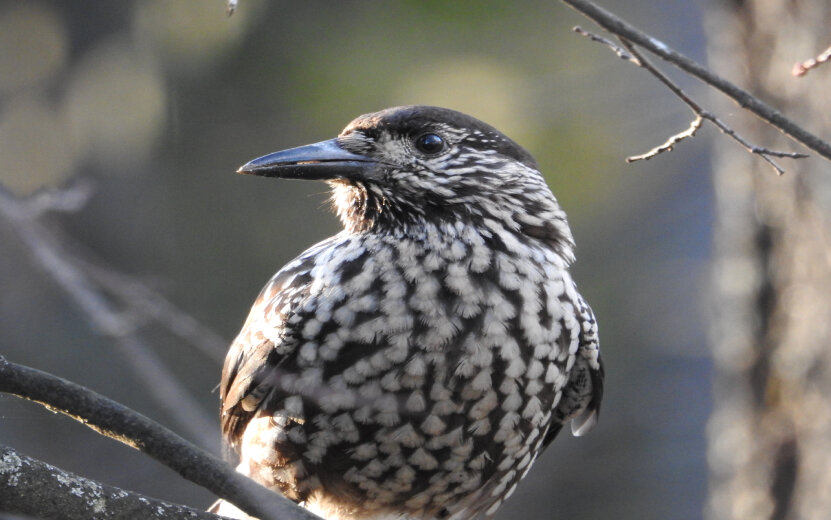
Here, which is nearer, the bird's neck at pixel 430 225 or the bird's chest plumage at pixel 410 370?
the bird's chest plumage at pixel 410 370

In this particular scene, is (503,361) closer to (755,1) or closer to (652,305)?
(755,1)

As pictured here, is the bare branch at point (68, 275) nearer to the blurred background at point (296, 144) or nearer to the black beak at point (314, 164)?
the black beak at point (314, 164)

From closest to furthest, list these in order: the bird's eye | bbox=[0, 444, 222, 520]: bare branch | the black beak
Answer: bbox=[0, 444, 222, 520]: bare branch → the black beak → the bird's eye

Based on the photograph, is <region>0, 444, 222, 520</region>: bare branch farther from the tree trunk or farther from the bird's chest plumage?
the tree trunk

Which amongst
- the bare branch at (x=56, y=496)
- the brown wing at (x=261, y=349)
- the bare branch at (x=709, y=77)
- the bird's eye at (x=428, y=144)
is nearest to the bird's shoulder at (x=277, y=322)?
the brown wing at (x=261, y=349)

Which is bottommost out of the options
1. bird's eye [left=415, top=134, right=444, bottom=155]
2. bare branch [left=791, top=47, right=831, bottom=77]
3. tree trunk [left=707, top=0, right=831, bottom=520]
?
tree trunk [left=707, top=0, right=831, bottom=520]

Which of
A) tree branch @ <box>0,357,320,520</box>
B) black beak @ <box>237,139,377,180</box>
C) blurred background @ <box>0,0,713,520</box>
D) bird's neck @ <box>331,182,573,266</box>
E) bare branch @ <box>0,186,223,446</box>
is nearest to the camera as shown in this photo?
tree branch @ <box>0,357,320,520</box>

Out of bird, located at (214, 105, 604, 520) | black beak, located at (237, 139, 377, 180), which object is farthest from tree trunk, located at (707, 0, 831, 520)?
black beak, located at (237, 139, 377, 180)

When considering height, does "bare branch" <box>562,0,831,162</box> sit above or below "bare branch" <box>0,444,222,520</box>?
above
